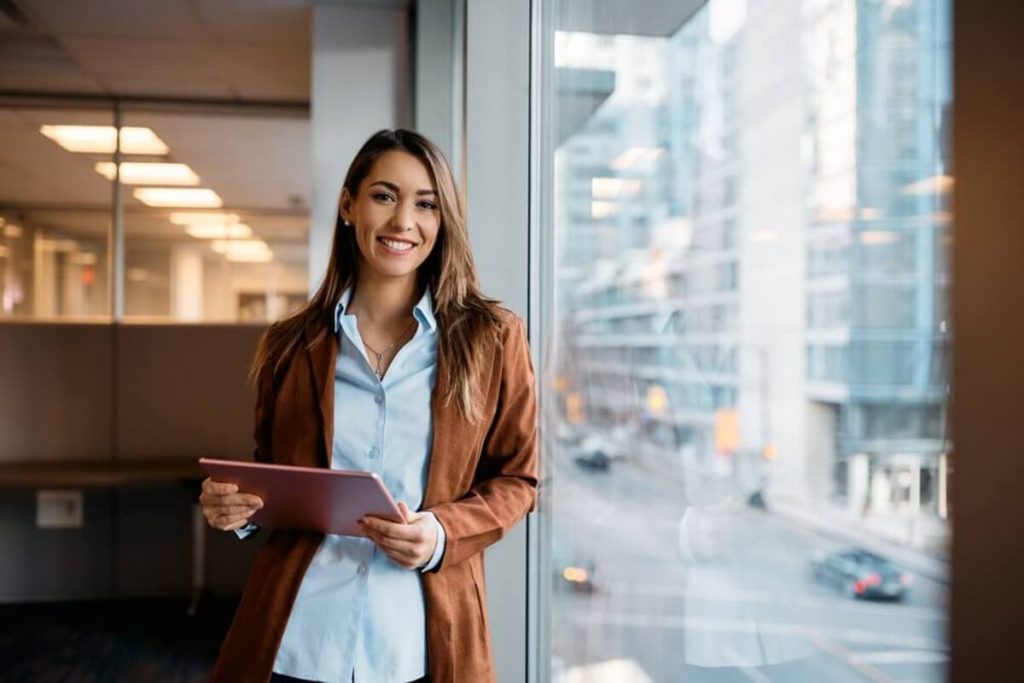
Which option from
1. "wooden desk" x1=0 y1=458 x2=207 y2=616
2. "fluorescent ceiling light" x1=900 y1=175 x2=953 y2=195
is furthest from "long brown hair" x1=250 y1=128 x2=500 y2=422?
"wooden desk" x1=0 y1=458 x2=207 y2=616

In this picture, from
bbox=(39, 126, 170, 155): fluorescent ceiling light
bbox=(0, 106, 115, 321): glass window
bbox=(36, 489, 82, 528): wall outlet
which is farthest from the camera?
bbox=(39, 126, 170, 155): fluorescent ceiling light

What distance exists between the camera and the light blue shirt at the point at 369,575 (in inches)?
49.1

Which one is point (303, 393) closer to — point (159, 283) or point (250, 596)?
point (250, 596)

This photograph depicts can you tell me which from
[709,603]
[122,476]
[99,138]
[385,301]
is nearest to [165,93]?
[99,138]

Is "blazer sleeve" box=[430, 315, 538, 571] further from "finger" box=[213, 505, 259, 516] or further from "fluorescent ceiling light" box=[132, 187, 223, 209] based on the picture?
"fluorescent ceiling light" box=[132, 187, 223, 209]

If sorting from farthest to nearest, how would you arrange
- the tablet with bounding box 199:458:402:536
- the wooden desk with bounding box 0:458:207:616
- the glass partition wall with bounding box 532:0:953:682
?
the wooden desk with bounding box 0:458:207:616
the tablet with bounding box 199:458:402:536
the glass partition wall with bounding box 532:0:953:682

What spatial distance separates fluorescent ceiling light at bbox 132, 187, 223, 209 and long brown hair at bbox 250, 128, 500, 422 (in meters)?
4.41

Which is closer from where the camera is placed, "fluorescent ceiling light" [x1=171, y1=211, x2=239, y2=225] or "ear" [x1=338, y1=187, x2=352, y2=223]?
"ear" [x1=338, y1=187, x2=352, y2=223]

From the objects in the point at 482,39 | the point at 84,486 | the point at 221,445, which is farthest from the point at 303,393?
the point at 221,445

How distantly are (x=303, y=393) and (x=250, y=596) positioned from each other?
30 cm

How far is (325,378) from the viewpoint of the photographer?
4.34 ft

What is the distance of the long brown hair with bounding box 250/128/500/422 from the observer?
136cm

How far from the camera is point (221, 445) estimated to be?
5207 millimetres

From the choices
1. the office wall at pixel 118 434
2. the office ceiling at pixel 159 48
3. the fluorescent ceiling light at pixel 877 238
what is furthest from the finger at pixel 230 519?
the office wall at pixel 118 434
